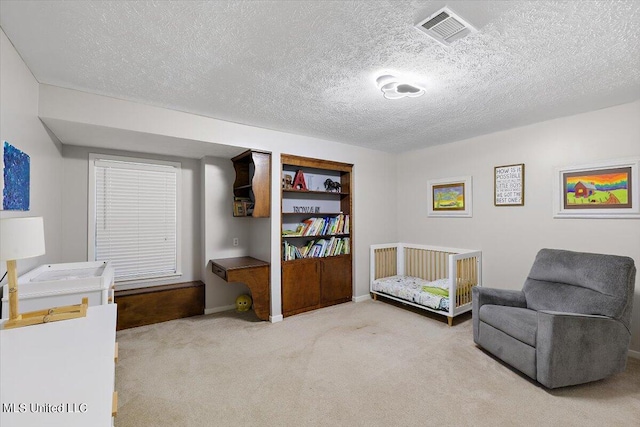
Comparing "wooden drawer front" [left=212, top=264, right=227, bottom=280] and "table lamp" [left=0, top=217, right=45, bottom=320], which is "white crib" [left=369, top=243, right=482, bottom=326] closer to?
"wooden drawer front" [left=212, top=264, right=227, bottom=280]

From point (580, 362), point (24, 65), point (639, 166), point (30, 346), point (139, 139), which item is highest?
point (24, 65)

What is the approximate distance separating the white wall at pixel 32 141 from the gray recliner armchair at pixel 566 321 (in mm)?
3570

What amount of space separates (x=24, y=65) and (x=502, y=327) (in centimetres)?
410

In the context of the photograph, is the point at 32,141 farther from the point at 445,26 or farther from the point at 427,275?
the point at 427,275

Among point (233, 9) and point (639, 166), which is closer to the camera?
point (233, 9)

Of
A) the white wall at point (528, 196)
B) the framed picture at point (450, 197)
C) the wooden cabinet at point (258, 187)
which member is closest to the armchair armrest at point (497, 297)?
the white wall at point (528, 196)

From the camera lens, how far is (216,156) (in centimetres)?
385

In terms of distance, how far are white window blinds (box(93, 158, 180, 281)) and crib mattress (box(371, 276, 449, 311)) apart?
2.84m

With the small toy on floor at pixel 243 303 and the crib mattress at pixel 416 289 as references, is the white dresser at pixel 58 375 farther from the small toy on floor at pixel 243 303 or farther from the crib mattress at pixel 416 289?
the crib mattress at pixel 416 289

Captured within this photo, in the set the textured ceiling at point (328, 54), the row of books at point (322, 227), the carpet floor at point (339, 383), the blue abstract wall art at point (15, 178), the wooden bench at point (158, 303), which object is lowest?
the carpet floor at point (339, 383)

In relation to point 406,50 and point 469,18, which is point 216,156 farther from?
point 469,18

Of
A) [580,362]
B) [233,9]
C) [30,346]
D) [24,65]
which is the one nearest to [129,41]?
[233,9]

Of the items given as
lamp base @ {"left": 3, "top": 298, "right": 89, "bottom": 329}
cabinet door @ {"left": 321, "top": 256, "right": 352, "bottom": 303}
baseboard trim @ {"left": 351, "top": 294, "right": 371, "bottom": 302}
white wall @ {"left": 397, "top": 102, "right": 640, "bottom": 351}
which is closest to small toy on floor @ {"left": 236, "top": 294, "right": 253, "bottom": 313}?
cabinet door @ {"left": 321, "top": 256, "right": 352, "bottom": 303}

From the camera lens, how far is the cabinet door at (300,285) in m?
3.69
